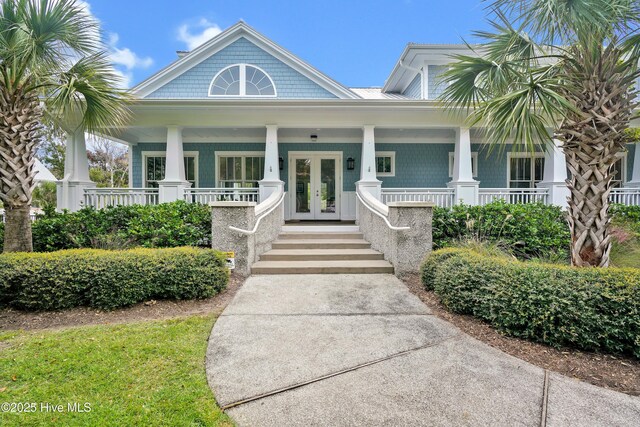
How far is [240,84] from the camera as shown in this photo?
11.5 m

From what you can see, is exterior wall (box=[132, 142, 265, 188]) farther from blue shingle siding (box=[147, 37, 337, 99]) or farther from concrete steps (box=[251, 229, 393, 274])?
concrete steps (box=[251, 229, 393, 274])

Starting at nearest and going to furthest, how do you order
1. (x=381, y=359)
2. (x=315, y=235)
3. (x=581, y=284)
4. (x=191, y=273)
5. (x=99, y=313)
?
(x=381, y=359), (x=581, y=284), (x=99, y=313), (x=191, y=273), (x=315, y=235)

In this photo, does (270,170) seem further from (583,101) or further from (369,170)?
(583,101)

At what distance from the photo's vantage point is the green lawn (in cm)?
225

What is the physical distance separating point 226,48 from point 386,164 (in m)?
7.36

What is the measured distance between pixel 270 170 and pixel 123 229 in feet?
12.9

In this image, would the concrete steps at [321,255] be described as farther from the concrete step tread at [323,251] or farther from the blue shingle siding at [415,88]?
the blue shingle siding at [415,88]

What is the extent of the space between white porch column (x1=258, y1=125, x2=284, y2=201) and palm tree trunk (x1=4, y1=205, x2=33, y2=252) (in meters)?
4.94

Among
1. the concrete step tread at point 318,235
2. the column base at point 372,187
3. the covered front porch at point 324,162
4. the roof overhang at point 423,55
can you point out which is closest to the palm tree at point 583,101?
the concrete step tread at point 318,235

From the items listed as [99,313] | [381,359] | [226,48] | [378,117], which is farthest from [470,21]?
[226,48]

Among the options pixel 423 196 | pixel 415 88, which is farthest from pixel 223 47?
pixel 423 196

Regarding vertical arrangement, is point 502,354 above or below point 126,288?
below

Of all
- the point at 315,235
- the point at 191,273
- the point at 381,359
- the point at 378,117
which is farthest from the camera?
the point at 378,117

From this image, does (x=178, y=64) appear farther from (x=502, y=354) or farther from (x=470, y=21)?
(x=502, y=354)
